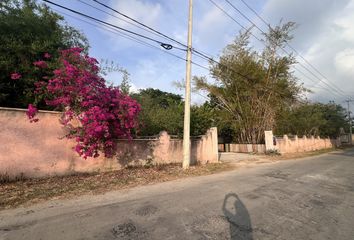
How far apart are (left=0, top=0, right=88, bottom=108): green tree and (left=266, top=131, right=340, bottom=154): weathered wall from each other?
19481 mm

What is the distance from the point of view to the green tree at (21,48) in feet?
32.7

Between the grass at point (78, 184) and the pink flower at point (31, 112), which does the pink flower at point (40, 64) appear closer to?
the pink flower at point (31, 112)

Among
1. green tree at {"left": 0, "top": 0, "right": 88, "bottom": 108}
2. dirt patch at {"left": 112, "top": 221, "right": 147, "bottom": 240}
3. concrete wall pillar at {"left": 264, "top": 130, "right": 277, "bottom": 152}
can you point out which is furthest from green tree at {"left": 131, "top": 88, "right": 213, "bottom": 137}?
concrete wall pillar at {"left": 264, "top": 130, "right": 277, "bottom": 152}

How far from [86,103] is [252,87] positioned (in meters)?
17.7

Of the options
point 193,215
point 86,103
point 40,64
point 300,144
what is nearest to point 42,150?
point 86,103

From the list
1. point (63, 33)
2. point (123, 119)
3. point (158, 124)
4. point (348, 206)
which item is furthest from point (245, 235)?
point (63, 33)

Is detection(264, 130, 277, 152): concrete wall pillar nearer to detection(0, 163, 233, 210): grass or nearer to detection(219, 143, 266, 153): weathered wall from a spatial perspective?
detection(219, 143, 266, 153): weathered wall

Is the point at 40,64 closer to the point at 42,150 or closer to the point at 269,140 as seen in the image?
the point at 42,150

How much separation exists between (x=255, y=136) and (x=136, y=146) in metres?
16.6

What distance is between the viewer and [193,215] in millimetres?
5738

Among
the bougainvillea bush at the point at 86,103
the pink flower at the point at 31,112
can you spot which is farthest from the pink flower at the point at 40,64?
the pink flower at the point at 31,112

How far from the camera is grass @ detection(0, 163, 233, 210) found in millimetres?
7248

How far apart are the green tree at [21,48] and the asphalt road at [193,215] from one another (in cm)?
547

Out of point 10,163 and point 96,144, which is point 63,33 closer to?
point 96,144
